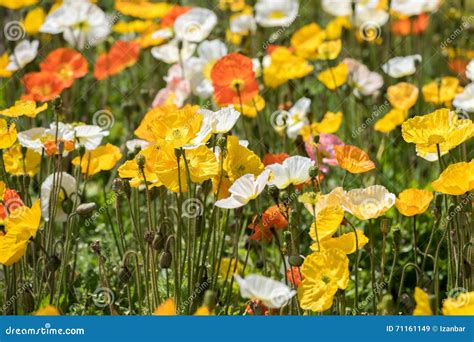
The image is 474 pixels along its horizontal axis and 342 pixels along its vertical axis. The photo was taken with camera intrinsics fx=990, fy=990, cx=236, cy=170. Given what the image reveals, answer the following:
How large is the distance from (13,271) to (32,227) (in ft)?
0.77

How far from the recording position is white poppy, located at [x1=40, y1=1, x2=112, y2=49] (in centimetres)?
360

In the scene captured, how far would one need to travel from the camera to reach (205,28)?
352 cm

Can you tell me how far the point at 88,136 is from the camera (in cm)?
259

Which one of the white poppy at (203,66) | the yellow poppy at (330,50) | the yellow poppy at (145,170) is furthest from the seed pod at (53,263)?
the yellow poppy at (330,50)

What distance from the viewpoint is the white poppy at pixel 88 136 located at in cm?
257

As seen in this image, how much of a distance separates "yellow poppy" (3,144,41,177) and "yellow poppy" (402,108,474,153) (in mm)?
1009

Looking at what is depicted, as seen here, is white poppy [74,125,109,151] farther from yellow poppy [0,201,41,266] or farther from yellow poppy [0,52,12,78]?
yellow poppy [0,52,12,78]

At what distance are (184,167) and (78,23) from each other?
1.70 m

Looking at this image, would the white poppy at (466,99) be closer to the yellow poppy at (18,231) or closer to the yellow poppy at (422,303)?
the yellow poppy at (422,303)

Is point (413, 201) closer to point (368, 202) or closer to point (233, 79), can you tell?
point (368, 202)

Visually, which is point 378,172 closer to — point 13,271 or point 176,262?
point 176,262

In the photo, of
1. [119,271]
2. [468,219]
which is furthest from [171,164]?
[468,219]

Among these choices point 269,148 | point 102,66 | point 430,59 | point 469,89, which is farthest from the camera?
point 430,59

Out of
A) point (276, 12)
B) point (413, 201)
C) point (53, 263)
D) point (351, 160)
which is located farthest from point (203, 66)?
point (413, 201)
